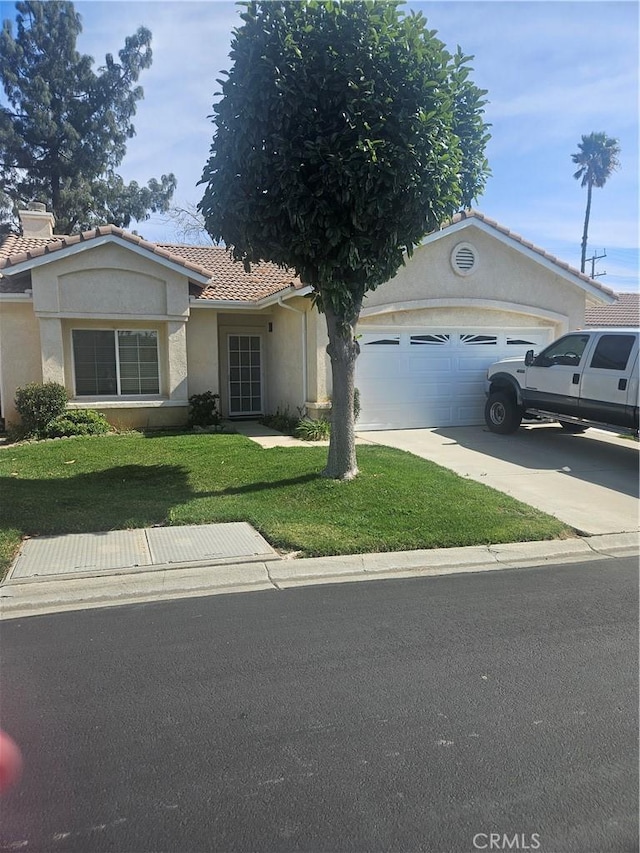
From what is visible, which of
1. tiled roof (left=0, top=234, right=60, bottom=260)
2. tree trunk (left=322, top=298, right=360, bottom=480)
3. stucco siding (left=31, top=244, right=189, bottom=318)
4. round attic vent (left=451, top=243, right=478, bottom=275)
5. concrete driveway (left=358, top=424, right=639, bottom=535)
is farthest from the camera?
tiled roof (left=0, top=234, right=60, bottom=260)

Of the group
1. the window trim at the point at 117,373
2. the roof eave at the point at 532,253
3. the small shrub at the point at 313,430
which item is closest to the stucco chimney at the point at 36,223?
the window trim at the point at 117,373

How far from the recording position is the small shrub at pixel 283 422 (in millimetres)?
13500

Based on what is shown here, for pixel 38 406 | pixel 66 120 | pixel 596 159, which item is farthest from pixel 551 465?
pixel 596 159

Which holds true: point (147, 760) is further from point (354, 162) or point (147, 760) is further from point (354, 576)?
point (354, 162)

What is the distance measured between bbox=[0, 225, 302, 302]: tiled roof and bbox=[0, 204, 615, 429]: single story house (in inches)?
2.1

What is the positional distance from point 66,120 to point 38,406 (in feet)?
69.1

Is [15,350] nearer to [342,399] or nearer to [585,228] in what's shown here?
[342,399]

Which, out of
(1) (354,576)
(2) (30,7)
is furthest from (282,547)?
(2) (30,7)

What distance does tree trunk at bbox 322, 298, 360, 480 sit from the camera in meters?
8.20

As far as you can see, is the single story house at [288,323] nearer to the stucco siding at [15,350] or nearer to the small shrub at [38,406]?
the stucco siding at [15,350]

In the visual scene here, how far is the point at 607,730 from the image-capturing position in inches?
124

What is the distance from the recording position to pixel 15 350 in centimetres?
1328

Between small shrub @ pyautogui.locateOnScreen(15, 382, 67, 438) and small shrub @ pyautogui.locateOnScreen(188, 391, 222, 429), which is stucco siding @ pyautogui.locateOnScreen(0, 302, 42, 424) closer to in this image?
small shrub @ pyautogui.locateOnScreen(15, 382, 67, 438)

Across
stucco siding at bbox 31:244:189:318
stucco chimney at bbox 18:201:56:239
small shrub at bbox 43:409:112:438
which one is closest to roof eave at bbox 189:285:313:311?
stucco siding at bbox 31:244:189:318
